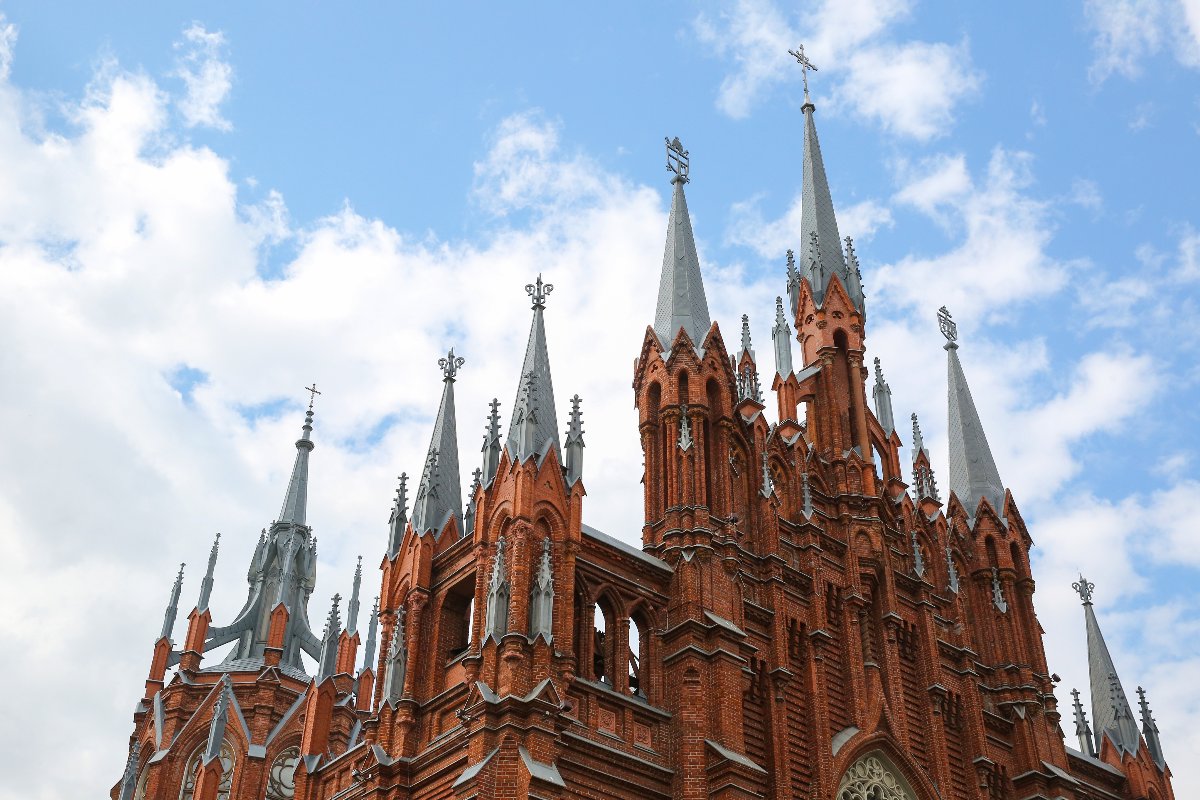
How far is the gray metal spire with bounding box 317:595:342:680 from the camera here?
109 ft

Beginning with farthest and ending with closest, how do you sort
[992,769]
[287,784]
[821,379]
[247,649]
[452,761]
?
1. [247,649]
2. [287,784]
3. [821,379]
4. [992,769]
5. [452,761]

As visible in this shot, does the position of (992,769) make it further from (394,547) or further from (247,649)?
(247,649)

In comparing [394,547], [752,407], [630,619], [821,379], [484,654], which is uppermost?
[821,379]

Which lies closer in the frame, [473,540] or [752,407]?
[473,540]

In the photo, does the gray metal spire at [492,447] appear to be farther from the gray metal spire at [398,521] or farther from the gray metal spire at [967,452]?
the gray metal spire at [967,452]

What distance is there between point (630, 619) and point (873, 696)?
5998 millimetres

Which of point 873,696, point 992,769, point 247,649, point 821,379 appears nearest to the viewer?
point 873,696

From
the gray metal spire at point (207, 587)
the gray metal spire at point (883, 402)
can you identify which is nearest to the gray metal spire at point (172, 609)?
the gray metal spire at point (207, 587)

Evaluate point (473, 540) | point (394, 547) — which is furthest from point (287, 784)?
point (473, 540)

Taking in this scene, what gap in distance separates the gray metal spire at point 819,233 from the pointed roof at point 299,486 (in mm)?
24046

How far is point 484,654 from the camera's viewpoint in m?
22.9

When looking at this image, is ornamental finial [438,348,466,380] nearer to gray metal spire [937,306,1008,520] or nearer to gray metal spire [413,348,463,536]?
gray metal spire [413,348,463,536]

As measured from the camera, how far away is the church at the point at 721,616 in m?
23.5

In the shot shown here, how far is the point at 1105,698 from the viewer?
37.6 meters
